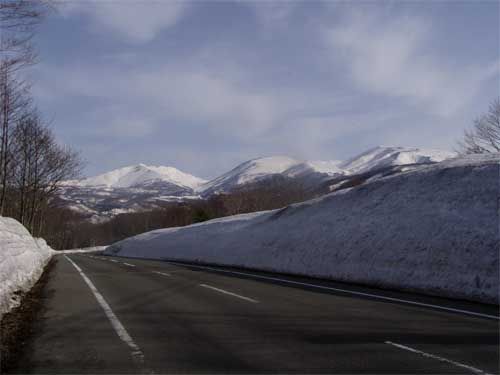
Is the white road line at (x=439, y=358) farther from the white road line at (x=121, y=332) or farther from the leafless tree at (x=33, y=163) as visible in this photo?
the leafless tree at (x=33, y=163)

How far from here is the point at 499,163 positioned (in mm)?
18000

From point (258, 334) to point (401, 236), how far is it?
10339 mm

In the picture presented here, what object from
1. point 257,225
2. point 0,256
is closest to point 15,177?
point 257,225

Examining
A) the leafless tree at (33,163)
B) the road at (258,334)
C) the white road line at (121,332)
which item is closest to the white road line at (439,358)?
the road at (258,334)

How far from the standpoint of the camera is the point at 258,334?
6.67m

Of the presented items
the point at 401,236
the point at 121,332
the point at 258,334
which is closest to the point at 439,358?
the point at 258,334

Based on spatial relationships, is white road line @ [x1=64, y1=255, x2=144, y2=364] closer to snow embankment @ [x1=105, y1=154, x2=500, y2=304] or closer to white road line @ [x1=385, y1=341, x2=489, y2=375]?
white road line @ [x1=385, y1=341, x2=489, y2=375]

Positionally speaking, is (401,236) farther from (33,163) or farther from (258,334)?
(33,163)

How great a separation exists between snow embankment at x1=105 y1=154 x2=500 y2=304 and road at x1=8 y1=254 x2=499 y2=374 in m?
2.14

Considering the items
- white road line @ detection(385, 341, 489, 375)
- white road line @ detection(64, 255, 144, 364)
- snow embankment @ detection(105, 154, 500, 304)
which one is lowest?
white road line @ detection(64, 255, 144, 364)

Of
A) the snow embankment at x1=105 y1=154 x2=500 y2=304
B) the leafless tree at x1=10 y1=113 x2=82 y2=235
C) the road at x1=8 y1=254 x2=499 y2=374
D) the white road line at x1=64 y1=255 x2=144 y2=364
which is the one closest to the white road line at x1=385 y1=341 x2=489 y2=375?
the road at x1=8 y1=254 x2=499 y2=374

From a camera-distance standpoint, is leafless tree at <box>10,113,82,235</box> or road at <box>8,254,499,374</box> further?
leafless tree at <box>10,113,82,235</box>

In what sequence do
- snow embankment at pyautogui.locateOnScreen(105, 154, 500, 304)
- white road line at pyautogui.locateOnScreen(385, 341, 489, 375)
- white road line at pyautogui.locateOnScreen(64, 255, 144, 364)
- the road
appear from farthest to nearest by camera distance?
snow embankment at pyautogui.locateOnScreen(105, 154, 500, 304) < white road line at pyautogui.locateOnScreen(64, 255, 144, 364) < the road < white road line at pyautogui.locateOnScreen(385, 341, 489, 375)

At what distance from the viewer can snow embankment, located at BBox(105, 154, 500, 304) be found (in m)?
12.2
